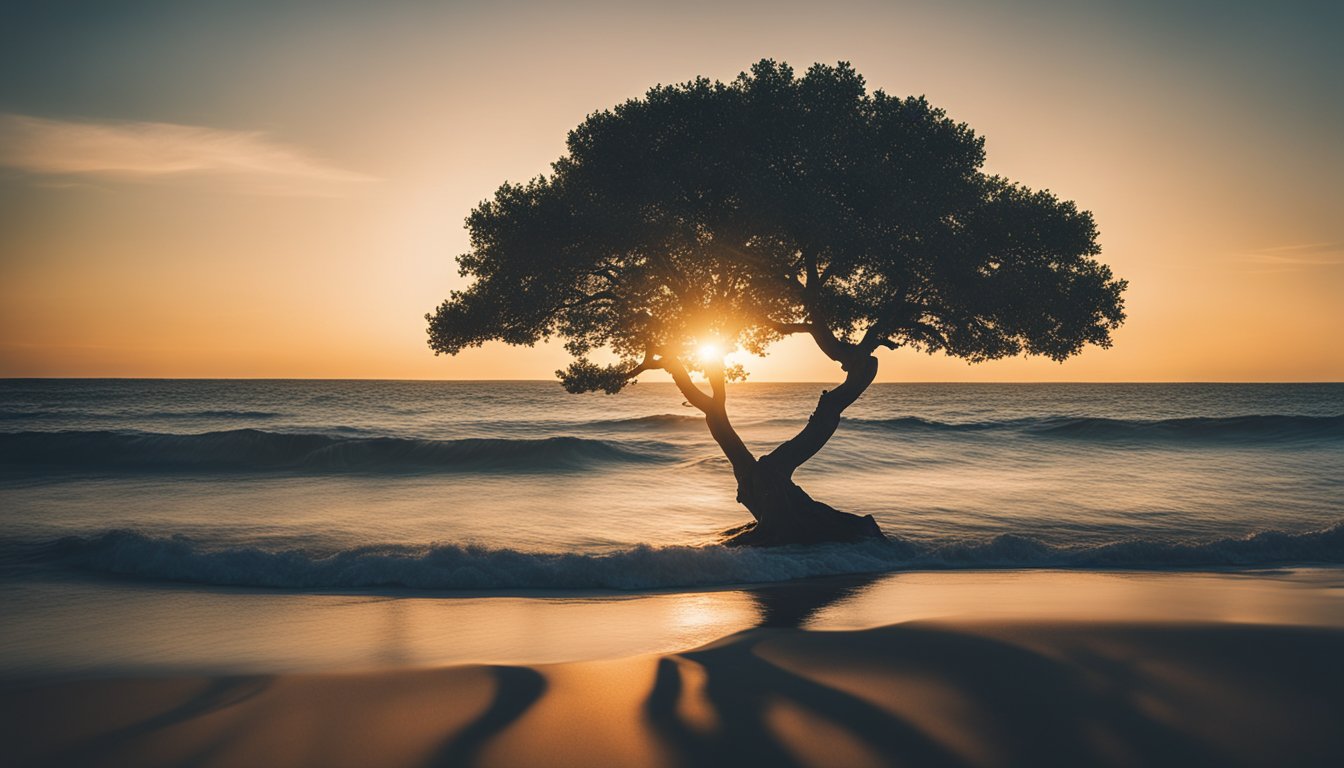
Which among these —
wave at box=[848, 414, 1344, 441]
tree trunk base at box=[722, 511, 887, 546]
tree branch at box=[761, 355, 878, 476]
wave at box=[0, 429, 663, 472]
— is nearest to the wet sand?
tree trunk base at box=[722, 511, 887, 546]

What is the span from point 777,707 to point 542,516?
15.6 meters

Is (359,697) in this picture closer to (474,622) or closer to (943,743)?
(474,622)

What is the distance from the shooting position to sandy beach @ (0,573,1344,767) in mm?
6180

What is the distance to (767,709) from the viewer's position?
699cm

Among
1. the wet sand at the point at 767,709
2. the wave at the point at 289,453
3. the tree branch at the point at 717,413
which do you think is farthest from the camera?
the wave at the point at 289,453

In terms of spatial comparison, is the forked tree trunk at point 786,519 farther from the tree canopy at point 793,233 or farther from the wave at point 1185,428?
the wave at point 1185,428

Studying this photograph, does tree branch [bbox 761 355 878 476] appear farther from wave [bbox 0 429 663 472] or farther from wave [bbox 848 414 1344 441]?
wave [bbox 848 414 1344 441]

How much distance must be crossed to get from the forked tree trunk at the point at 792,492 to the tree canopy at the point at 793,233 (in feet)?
3.77

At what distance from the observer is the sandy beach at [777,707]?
618 centimetres

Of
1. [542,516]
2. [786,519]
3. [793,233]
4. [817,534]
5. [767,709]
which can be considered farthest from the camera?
[542,516]

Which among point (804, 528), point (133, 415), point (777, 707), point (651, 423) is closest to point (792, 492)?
point (804, 528)

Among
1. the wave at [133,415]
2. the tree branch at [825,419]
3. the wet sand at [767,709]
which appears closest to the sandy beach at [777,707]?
the wet sand at [767,709]

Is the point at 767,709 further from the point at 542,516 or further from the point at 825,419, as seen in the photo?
the point at 542,516

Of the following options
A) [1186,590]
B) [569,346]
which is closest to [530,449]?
[569,346]
